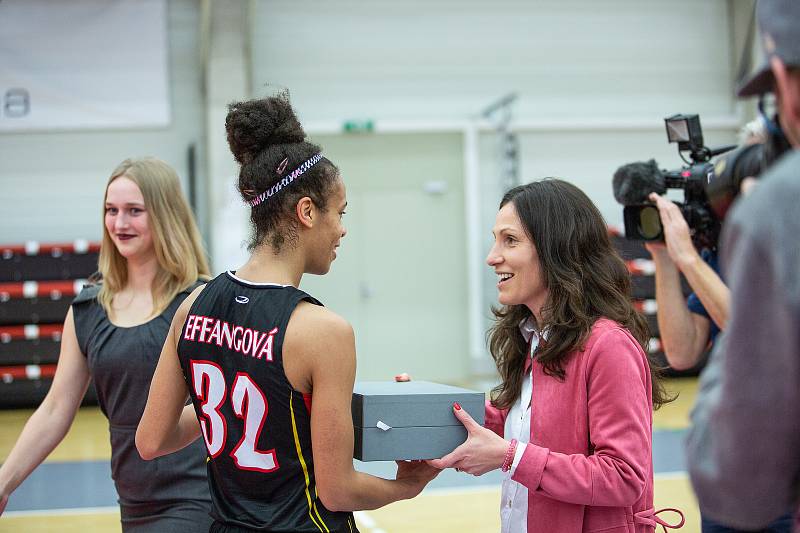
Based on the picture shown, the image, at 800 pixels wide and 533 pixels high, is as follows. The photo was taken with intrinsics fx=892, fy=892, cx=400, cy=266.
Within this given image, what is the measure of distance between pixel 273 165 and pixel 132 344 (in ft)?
3.23

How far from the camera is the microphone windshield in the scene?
2416 millimetres

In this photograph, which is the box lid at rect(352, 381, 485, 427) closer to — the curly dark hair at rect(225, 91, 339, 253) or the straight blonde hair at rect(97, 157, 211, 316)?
the curly dark hair at rect(225, 91, 339, 253)

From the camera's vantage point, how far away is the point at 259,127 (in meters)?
1.82

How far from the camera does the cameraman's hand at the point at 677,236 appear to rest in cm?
214

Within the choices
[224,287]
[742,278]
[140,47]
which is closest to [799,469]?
[742,278]

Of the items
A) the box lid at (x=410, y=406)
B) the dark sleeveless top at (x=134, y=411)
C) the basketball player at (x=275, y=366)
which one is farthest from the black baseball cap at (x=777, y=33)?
the dark sleeveless top at (x=134, y=411)

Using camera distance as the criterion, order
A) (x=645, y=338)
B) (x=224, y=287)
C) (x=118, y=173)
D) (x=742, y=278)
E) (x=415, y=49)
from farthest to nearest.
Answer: (x=415, y=49) → (x=118, y=173) → (x=645, y=338) → (x=224, y=287) → (x=742, y=278)

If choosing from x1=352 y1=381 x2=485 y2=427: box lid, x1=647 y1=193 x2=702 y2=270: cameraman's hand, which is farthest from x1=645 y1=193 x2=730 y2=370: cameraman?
x1=352 y1=381 x2=485 y2=427: box lid

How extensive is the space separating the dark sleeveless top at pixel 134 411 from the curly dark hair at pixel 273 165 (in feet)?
2.76

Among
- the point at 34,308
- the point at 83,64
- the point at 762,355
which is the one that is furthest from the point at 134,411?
the point at 83,64

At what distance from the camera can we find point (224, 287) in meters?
1.77

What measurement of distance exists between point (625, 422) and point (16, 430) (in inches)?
297

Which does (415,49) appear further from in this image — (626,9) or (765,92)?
(765,92)

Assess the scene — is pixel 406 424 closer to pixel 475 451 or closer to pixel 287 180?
pixel 475 451
